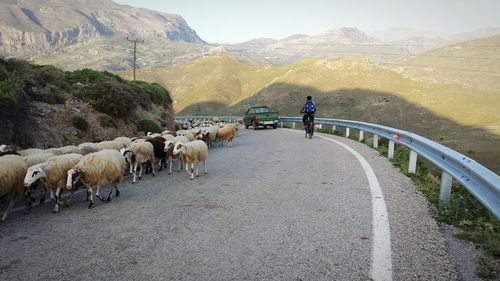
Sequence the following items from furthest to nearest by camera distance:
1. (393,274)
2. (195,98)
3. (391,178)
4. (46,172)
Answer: (195,98), (391,178), (46,172), (393,274)

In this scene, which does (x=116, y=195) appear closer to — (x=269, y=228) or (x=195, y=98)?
(x=269, y=228)

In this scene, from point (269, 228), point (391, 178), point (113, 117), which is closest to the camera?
point (269, 228)

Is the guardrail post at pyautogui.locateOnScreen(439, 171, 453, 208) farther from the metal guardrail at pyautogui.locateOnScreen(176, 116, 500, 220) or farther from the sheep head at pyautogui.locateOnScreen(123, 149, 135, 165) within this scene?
the sheep head at pyautogui.locateOnScreen(123, 149, 135, 165)

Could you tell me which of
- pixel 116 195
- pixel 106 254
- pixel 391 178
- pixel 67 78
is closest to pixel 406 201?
pixel 391 178

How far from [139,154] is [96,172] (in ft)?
8.54

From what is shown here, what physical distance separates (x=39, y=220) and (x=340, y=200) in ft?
16.5

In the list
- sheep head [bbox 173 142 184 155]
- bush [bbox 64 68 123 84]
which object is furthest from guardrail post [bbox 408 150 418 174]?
bush [bbox 64 68 123 84]

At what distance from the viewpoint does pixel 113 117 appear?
1875cm

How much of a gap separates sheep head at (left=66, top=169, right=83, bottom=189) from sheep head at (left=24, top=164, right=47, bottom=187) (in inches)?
18.6

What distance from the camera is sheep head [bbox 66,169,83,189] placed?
288 inches

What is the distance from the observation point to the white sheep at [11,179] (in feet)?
22.6

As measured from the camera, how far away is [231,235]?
16.5ft

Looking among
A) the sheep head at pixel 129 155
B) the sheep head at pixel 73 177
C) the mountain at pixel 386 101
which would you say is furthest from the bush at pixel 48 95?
the mountain at pixel 386 101

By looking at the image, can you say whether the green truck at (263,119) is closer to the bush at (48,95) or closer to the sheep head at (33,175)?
the bush at (48,95)
